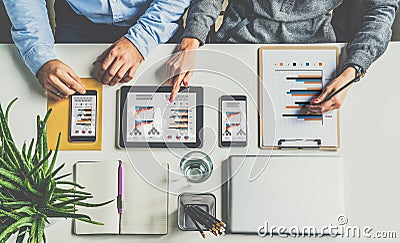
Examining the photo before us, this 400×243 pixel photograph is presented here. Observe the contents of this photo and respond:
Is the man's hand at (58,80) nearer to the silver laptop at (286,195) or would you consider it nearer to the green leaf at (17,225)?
the green leaf at (17,225)

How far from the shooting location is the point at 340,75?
1.25 meters

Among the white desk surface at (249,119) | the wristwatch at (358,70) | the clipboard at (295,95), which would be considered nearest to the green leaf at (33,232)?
the white desk surface at (249,119)

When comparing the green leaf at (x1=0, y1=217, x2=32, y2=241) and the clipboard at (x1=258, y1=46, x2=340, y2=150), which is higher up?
the clipboard at (x1=258, y1=46, x2=340, y2=150)

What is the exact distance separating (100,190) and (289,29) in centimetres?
55

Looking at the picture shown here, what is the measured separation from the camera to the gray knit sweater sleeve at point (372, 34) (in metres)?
1.24

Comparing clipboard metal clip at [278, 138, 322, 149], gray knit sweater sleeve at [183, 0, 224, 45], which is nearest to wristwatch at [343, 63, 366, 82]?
clipboard metal clip at [278, 138, 322, 149]

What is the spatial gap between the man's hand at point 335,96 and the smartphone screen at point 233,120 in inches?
5.9

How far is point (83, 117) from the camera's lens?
1.26 m

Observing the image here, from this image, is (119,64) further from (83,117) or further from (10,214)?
(10,214)

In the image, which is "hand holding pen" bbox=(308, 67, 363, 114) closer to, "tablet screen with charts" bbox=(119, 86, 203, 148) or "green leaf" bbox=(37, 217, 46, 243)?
"tablet screen with charts" bbox=(119, 86, 203, 148)

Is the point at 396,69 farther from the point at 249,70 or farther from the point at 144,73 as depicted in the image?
the point at 144,73

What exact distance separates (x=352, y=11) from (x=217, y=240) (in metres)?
0.60

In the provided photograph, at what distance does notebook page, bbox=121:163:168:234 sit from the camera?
1.22 meters

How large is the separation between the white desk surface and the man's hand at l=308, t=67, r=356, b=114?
2cm
